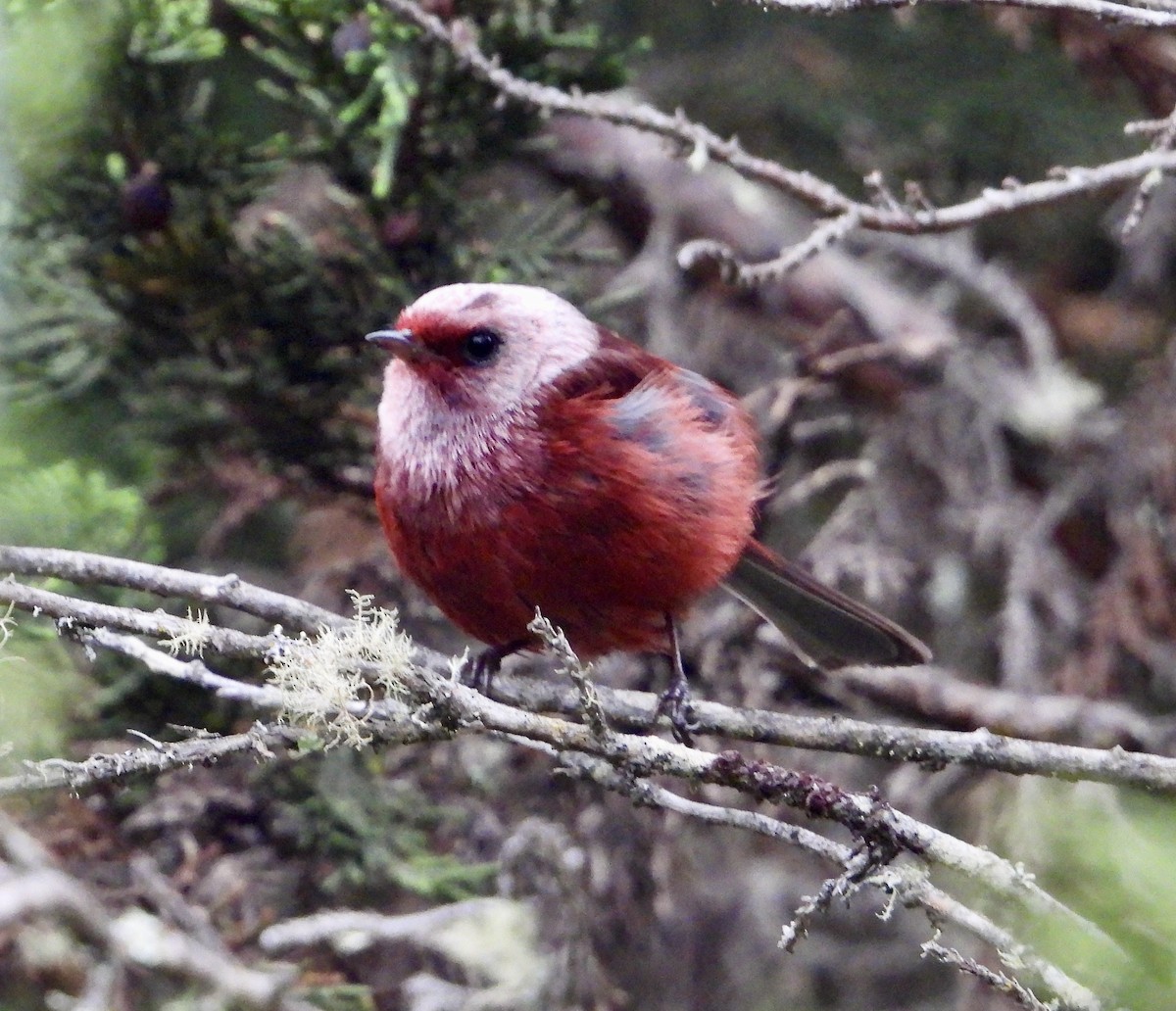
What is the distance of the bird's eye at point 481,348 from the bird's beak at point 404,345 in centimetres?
9

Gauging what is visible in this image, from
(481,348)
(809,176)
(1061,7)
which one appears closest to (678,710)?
(481,348)

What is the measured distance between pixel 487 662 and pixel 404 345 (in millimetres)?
840

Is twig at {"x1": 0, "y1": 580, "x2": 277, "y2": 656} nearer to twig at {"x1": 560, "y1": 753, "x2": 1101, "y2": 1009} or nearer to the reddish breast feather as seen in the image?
twig at {"x1": 560, "y1": 753, "x2": 1101, "y2": 1009}

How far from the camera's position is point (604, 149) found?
4.95 metres

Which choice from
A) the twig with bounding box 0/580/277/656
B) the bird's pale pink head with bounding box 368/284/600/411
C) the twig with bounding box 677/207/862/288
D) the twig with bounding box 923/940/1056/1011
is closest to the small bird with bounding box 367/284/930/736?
the bird's pale pink head with bounding box 368/284/600/411

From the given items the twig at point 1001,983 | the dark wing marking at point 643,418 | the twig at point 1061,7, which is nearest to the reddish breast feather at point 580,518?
the dark wing marking at point 643,418

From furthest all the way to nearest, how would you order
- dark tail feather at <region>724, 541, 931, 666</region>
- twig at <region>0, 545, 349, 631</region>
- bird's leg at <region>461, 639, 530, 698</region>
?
dark tail feather at <region>724, 541, 931, 666</region> → bird's leg at <region>461, 639, 530, 698</region> → twig at <region>0, 545, 349, 631</region>

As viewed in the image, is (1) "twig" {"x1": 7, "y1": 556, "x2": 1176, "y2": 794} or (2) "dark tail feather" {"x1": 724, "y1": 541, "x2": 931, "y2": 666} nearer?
(1) "twig" {"x1": 7, "y1": 556, "x2": 1176, "y2": 794}

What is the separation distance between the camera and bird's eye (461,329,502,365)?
11.9 feet

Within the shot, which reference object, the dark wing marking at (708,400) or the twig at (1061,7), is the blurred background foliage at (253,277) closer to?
the dark wing marking at (708,400)

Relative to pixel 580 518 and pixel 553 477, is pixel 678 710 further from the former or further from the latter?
pixel 553 477

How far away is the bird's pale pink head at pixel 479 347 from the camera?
Answer: 3.54 metres

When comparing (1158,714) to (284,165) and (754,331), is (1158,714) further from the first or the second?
(284,165)

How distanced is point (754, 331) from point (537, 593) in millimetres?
2263
